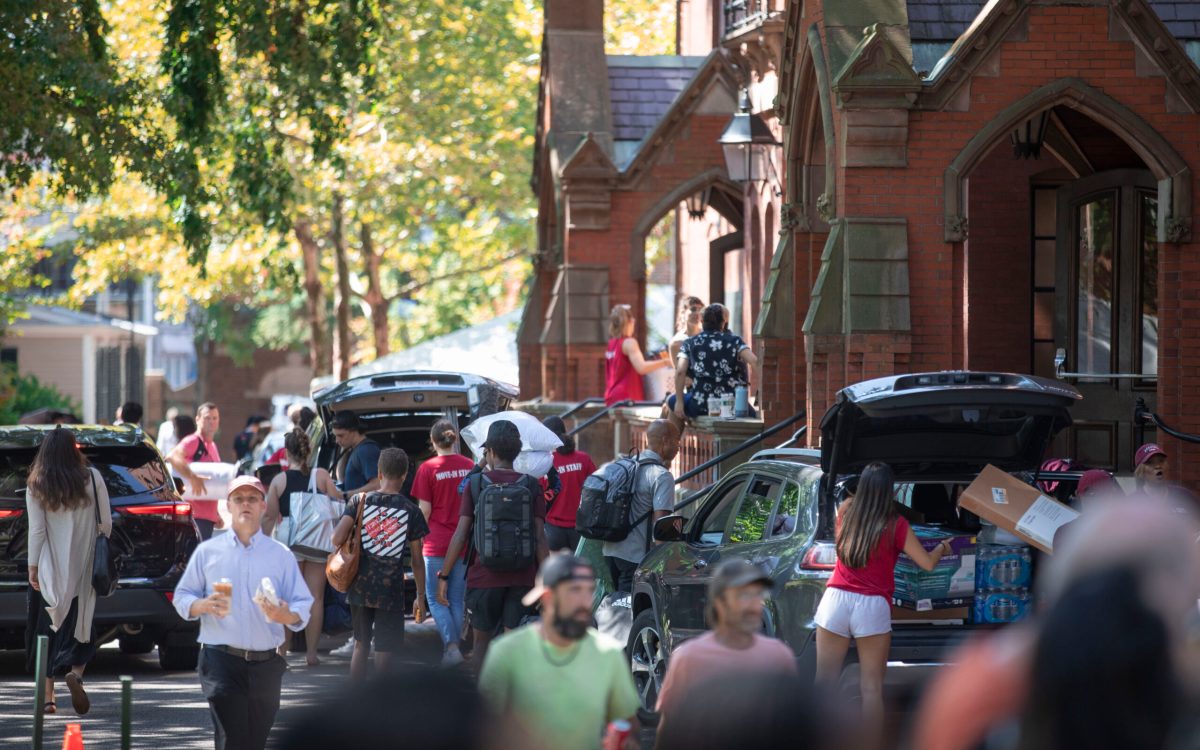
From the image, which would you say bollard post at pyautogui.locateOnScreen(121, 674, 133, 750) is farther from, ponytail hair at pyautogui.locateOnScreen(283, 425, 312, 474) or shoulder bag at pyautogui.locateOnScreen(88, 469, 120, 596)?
ponytail hair at pyautogui.locateOnScreen(283, 425, 312, 474)

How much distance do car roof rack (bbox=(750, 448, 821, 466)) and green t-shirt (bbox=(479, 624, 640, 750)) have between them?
4.16m

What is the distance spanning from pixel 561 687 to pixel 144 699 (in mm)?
6927

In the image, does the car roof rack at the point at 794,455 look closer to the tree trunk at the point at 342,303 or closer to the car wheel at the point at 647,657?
the car wheel at the point at 647,657

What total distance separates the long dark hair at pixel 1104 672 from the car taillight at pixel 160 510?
991 cm

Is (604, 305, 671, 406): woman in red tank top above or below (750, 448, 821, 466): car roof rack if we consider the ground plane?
above

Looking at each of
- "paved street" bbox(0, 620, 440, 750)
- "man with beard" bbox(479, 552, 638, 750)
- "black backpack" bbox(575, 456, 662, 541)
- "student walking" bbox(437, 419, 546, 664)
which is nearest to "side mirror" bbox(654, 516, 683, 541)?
"student walking" bbox(437, 419, 546, 664)

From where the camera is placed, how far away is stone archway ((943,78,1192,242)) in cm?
1388

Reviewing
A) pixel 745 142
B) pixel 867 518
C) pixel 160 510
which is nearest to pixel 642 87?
pixel 745 142

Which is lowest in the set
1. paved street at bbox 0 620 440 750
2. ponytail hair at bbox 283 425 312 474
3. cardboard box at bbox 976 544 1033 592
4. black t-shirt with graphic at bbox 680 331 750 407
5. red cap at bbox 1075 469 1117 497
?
paved street at bbox 0 620 440 750

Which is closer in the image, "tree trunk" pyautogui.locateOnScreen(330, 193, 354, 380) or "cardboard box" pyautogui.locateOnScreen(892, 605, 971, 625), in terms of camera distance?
"cardboard box" pyautogui.locateOnScreen(892, 605, 971, 625)

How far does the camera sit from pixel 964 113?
552 inches

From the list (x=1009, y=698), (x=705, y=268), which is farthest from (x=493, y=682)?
(x=705, y=268)

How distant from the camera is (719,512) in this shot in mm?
10422

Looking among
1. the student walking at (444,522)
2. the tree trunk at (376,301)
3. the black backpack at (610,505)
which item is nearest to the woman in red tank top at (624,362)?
the student walking at (444,522)
